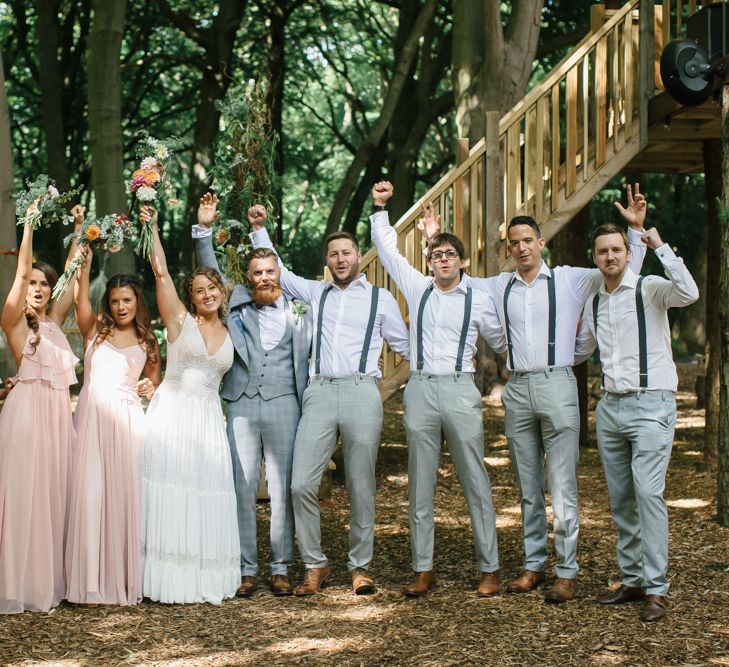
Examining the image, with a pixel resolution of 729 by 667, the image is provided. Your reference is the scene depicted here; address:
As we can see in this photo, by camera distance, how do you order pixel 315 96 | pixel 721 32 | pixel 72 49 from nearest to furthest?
1. pixel 721 32
2. pixel 72 49
3. pixel 315 96

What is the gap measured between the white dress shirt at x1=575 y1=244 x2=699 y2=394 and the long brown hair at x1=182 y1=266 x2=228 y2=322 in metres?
2.24

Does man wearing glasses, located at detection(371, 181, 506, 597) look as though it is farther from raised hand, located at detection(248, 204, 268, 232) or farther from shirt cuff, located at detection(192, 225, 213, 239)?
shirt cuff, located at detection(192, 225, 213, 239)

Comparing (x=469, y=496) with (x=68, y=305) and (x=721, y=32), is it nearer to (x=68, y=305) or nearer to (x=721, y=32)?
(x=68, y=305)

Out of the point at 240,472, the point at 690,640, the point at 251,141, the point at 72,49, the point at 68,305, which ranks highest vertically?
the point at 72,49

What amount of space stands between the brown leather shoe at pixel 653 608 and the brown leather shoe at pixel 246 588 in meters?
2.27

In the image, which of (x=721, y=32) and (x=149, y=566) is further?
(x=721, y=32)

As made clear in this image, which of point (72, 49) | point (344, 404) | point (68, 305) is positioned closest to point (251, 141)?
point (68, 305)

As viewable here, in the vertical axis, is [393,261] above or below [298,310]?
above

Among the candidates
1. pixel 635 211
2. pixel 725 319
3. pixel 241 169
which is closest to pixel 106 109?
pixel 241 169

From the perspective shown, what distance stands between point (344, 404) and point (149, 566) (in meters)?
1.47

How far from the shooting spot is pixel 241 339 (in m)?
6.09

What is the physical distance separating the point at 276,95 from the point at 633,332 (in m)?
11.4

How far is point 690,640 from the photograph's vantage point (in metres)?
5.12

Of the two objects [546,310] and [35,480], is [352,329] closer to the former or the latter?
[546,310]
